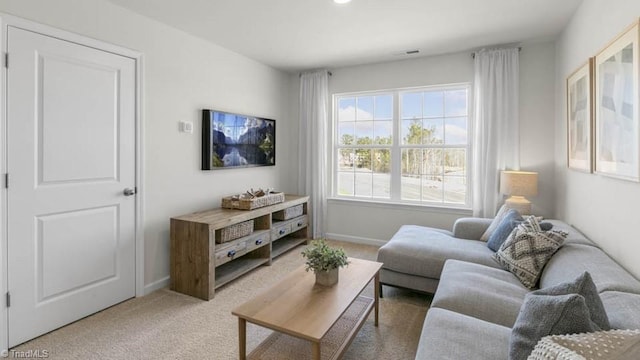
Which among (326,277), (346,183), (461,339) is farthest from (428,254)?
(346,183)

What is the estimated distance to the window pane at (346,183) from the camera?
4.61 metres

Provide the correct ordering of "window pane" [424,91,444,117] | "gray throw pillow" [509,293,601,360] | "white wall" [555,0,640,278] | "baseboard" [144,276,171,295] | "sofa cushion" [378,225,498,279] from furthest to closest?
"window pane" [424,91,444,117] → "baseboard" [144,276,171,295] → "sofa cushion" [378,225,498,279] → "white wall" [555,0,640,278] → "gray throw pillow" [509,293,601,360]

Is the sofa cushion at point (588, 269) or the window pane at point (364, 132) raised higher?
the window pane at point (364, 132)

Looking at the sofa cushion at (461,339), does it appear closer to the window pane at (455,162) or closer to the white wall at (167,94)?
the white wall at (167,94)

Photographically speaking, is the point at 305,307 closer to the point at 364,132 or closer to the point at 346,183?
the point at 346,183

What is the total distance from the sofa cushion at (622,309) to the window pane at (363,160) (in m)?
3.20

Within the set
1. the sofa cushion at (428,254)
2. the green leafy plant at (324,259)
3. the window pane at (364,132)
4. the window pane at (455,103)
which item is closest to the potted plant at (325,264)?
the green leafy plant at (324,259)

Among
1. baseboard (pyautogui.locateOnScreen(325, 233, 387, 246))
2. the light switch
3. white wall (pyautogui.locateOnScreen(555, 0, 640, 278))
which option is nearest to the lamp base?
white wall (pyautogui.locateOnScreen(555, 0, 640, 278))

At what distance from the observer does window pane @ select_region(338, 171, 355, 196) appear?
4605 mm

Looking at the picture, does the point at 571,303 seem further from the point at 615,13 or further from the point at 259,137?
the point at 259,137

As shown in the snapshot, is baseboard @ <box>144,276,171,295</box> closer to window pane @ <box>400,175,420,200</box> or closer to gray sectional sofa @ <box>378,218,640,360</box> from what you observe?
gray sectional sofa @ <box>378,218,640,360</box>

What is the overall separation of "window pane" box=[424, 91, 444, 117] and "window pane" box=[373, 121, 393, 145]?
501mm

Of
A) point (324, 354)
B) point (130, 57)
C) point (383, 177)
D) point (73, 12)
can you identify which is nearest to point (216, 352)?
point (324, 354)

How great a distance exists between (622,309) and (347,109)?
12.3 ft
